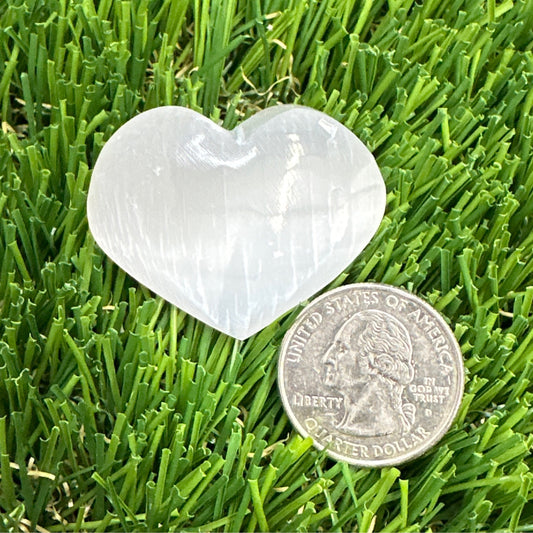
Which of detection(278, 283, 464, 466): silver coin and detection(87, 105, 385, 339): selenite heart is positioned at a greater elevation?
detection(87, 105, 385, 339): selenite heart

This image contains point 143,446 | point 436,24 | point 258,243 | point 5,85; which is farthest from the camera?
point 436,24

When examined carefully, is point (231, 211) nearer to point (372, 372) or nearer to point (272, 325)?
point (272, 325)

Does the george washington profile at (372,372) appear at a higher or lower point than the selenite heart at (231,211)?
lower

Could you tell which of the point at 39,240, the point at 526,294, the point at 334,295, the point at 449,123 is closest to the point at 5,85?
the point at 39,240

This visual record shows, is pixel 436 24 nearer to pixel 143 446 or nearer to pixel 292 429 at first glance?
pixel 292 429
